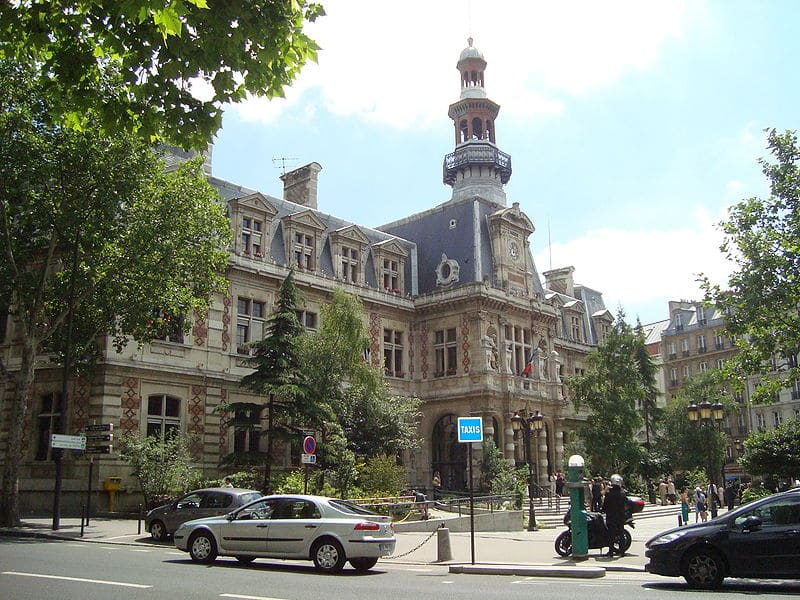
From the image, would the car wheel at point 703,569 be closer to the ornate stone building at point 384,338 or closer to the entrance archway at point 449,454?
the ornate stone building at point 384,338

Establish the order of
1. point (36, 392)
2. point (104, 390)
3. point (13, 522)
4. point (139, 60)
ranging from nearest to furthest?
point (139, 60), point (13, 522), point (104, 390), point (36, 392)

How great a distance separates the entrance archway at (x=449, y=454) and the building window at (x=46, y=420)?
19.8 m

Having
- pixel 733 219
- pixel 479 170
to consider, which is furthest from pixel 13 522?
pixel 479 170

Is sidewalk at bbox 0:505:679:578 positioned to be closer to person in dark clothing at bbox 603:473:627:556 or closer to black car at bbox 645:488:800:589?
person in dark clothing at bbox 603:473:627:556

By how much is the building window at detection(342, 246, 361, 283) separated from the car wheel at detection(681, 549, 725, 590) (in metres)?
30.7

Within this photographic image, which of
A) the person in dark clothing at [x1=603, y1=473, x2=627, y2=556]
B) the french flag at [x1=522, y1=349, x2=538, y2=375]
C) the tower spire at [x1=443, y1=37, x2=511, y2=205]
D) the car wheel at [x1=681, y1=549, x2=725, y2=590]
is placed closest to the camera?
the car wheel at [x1=681, y1=549, x2=725, y2=590]

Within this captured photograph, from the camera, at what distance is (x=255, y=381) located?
2998 centimetres

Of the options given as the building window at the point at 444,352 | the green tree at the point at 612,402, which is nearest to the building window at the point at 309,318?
the building window at the point at 444,352

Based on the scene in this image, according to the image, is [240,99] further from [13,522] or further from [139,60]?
[13,522]

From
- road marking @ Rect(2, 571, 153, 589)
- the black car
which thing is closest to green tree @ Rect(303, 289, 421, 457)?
road marking @ Rect(2, 571, 153, 589)

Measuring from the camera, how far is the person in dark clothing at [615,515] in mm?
18109

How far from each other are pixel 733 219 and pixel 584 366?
27.5 metres

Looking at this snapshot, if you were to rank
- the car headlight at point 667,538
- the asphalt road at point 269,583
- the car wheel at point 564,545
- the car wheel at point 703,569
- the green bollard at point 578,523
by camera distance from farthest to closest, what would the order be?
the car wheel at point 564,545, the green bollard at point 578,523, the car headlight at point 667,538, the car wheel at point 703,569, the asphalt road at point 269,583

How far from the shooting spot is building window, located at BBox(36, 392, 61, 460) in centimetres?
3275
